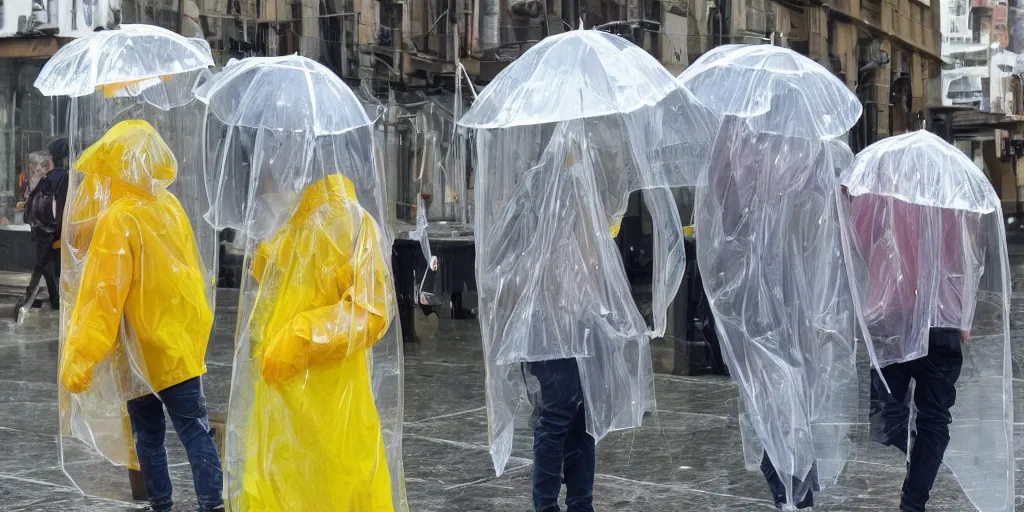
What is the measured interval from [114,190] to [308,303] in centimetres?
119

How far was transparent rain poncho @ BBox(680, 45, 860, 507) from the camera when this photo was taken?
5355 mm

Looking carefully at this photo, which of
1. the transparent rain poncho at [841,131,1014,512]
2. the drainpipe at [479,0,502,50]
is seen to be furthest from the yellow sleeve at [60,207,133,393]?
the drainpipe at [479,0,502,50]

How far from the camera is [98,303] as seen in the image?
470 centimetres

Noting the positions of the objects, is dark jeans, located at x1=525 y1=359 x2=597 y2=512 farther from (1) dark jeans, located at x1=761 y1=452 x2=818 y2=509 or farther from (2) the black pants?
(2) the black pants

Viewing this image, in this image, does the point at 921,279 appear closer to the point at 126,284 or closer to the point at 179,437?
the point at 179,437

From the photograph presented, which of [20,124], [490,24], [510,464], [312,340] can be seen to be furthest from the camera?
[20,124]

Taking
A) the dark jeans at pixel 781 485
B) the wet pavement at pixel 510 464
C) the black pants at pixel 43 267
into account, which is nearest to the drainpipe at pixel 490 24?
the wet pavement at pixel 510 464

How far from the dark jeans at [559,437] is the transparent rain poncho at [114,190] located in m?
1.33

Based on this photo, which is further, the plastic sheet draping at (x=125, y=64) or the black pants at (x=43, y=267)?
the black pants at (x=43, y=267)

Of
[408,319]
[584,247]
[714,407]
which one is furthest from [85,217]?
[408,319]

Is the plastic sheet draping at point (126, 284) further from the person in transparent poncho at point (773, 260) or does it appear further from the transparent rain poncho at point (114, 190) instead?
the person in transparent poncho at point (773, 260)

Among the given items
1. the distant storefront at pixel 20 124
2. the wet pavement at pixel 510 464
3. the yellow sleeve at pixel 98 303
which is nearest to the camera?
the yellow sleeve at pixel 98 303

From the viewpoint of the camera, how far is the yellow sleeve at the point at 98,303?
4.68m

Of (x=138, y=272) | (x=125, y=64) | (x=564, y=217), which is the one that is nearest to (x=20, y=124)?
(x=125, y=64)
